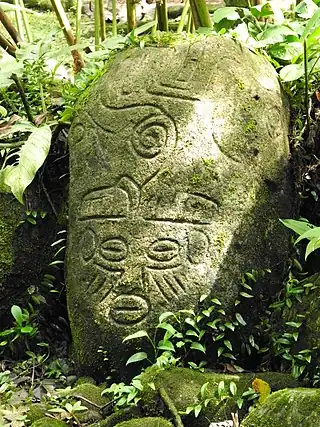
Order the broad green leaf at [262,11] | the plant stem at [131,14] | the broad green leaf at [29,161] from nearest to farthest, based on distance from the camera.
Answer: the broad green leaf at [29,161]
the broad green leaf at [262,11]
the plant stem at [131,14]

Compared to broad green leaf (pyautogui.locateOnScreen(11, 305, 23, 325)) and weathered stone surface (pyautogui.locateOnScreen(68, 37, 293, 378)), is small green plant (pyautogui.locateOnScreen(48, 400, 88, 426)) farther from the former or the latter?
broad green leaf (pyautogui.locateOnScreen(11, 305, 23, 325))

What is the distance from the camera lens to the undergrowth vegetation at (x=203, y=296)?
2.28m

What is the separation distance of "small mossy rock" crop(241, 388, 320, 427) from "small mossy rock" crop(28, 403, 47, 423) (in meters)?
0.74

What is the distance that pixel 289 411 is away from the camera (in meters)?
1.67

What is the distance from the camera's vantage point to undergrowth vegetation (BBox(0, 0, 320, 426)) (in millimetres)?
2277

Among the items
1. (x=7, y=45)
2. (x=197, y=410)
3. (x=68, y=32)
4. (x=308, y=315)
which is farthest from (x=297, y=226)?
(x=7, y=45)

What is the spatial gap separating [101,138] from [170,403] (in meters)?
1.08

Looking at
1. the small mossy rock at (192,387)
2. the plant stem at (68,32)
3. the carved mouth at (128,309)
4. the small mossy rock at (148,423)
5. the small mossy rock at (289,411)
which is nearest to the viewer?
the small mossy rock at (289,411)

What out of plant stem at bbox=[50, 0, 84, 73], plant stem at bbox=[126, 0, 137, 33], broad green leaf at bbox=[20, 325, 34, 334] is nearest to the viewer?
broad green leaf at bbox=[20, 325, 34, 334]

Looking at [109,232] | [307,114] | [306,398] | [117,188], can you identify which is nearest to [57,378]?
[109,232]

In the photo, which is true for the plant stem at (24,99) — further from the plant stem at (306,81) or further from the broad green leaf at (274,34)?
the plant stem at (306,81)

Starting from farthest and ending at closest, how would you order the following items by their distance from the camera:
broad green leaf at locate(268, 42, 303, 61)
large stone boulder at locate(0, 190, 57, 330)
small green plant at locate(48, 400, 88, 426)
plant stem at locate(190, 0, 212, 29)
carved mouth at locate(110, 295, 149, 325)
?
plant stem at locate(190, 0, 212, 29) < broad green leaf at locate(268, 42, 303, 61) < large stone boulder at locate(0, 190, 57, 330) < carved mouth at locate(110, 295, 149, 325) < small green plant at locate(48, 400, 88, 426)

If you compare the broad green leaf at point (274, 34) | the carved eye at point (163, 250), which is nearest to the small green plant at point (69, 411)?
the carved eye at point (163, 250)

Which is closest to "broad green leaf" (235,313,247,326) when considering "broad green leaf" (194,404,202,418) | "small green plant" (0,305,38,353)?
"broad green leaf" (194,404,202,418)
